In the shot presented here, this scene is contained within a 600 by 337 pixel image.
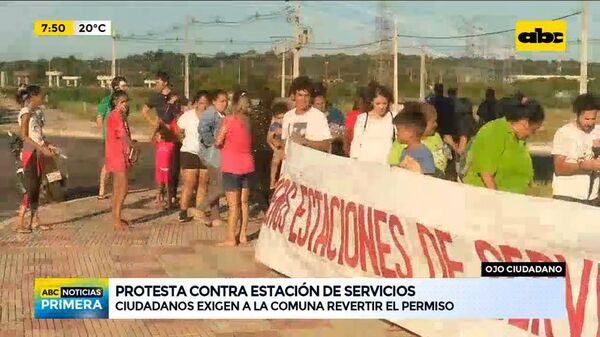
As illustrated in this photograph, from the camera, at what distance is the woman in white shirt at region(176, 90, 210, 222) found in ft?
31.0

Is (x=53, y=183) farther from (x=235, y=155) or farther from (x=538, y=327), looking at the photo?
(x=538, y=327)

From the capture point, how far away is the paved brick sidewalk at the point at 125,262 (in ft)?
17.7

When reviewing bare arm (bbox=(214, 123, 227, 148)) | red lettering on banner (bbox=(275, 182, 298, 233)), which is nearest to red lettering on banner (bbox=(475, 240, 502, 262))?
red lettering on banner (bbox=(275, 182, 298, 233))

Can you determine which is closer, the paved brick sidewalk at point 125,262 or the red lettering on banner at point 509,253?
the red lettering on banner at point 509,253

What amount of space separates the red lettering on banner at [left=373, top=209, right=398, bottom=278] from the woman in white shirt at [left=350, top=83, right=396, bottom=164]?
1628 millimetres

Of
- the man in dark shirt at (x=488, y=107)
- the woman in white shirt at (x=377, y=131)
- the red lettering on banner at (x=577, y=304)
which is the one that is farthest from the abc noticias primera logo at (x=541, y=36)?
the man in dark shirt at (x=488, y=107)

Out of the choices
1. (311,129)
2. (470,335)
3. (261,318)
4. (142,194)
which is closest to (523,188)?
(470,335)

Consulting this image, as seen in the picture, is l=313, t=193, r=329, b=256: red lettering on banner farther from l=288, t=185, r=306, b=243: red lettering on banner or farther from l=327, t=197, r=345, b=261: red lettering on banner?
l=288, t=185, r=306, b=243: red lettering on banner

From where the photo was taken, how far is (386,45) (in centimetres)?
845

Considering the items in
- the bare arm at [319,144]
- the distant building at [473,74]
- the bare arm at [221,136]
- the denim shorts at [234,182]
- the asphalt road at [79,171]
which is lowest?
the asphalt road at [79,171]

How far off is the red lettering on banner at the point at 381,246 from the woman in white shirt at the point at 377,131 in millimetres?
1628

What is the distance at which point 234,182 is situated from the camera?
800cm

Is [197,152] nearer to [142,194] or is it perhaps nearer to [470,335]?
[142,194]

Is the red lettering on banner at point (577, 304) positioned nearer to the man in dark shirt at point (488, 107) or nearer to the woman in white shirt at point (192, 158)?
the woman in white shirt at point (192, 158)
